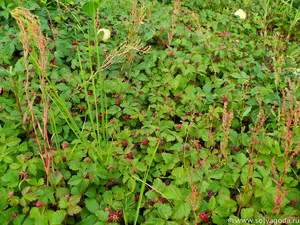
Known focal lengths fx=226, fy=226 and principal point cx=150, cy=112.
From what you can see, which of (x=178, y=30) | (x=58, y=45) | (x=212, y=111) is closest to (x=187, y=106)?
(x=212, y=111)

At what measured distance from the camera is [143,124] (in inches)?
82.2

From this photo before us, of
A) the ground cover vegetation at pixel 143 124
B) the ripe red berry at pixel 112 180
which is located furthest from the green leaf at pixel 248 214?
the ripe red berry at pixel 112 180

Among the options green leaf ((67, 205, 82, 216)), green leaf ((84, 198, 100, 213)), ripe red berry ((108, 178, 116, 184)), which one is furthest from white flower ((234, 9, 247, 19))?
green leaf ((67, 205, 82, 216))

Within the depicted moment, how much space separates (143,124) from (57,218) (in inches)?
40.6

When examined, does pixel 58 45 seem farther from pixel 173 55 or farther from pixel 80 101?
pixel 173 55

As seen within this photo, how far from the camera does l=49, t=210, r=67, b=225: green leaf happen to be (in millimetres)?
1321

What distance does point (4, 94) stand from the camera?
7.13ft

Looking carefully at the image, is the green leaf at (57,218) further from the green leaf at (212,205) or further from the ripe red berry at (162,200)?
the green leaf at (212,205)

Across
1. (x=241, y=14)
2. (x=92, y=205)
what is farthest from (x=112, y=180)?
(x=241, y=14)

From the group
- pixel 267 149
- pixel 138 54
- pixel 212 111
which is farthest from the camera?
pixel 138 54

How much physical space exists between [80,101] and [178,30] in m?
1.65

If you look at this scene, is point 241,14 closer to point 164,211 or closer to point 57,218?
point 164,211

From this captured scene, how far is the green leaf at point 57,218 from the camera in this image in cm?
132

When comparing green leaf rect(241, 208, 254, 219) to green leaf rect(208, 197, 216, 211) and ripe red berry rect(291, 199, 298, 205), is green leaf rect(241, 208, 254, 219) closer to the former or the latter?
green leaf rect(208, 197, 216, 211)
